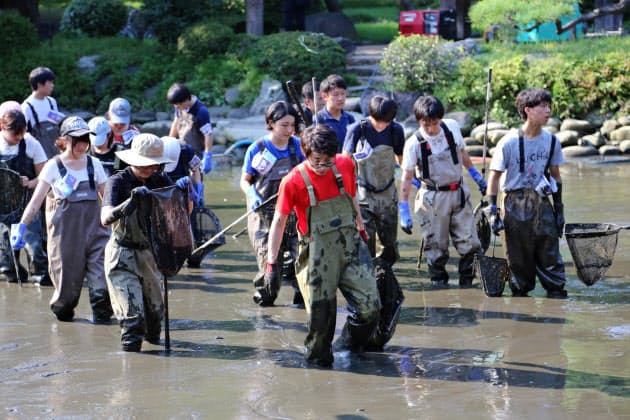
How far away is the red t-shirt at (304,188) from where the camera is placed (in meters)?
7.02

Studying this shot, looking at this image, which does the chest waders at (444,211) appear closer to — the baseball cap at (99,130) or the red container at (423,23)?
the baseball cap at (99,130)

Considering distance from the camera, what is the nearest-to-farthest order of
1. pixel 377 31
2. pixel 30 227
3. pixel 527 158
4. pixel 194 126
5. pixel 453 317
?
pixel 453 317
pixel 527 158
pixel 30 227
pixel 194 126
pixel 377 31

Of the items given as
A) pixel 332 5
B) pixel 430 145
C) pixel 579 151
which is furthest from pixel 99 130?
pixel 332 5

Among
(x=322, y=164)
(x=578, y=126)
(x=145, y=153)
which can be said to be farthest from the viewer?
(x=578, y=126)

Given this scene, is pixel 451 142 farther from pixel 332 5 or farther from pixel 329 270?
pixel 332 5

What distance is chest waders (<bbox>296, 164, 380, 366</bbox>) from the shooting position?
23.1 feet

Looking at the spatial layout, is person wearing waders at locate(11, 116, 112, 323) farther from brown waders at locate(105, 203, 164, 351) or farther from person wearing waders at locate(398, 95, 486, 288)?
person wearing waders at locate(398, 95, 486, 288)

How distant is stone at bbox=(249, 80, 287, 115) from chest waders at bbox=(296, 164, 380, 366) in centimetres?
1553

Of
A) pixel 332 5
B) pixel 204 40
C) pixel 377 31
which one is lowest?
pixel 204 40

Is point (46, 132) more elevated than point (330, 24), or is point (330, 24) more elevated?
point (330, 24)

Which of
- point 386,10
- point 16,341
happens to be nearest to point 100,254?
point 16,341

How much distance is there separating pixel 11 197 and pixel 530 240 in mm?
4817

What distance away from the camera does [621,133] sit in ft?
60.8

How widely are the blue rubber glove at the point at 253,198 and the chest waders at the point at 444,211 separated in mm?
1547
